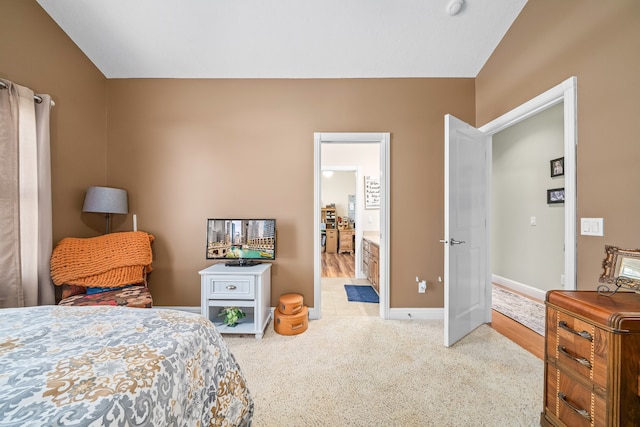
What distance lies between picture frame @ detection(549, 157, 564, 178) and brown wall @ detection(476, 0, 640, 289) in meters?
1.71

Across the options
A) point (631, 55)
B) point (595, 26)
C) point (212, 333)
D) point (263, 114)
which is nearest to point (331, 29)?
point (263, 114)

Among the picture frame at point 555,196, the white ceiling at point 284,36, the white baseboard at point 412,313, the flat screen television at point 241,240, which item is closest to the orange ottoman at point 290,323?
the white baseboard at point 412,313

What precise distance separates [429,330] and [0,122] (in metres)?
3.85

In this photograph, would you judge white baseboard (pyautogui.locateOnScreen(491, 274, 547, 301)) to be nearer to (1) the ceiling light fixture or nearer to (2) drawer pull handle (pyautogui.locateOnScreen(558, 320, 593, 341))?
(2) drawer pull handle (pyautogui.locateOnScreen(558, 320, 593, 341))

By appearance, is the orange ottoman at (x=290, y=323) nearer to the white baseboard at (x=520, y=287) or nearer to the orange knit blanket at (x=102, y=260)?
the orange knit blanket at (x=102, y=260)

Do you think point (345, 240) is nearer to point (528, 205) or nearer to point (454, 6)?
point (528, 205)

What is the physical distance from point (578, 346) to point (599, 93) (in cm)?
153

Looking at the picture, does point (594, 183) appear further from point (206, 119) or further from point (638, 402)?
point (206, 119)

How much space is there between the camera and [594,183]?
157 cm

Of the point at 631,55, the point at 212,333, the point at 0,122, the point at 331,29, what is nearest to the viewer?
the point at 212,333

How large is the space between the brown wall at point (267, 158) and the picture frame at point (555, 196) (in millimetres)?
1602

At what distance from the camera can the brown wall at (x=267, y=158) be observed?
8.84ft

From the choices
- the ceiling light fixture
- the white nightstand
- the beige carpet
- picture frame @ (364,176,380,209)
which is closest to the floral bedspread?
the beige carpet

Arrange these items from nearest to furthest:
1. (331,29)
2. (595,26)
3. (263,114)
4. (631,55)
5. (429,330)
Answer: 1. (631,55)
2. (595,26)
3. (331,29)
4. (429,330)
5. (263,114)
